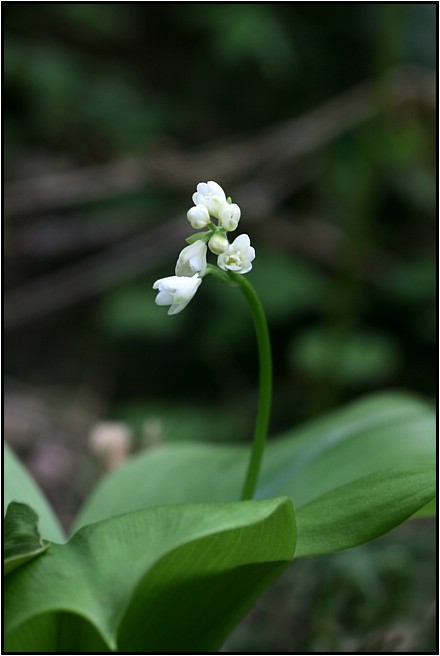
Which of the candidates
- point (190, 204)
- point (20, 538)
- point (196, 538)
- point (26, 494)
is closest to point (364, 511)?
point (196, 538)

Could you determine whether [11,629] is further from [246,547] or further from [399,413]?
[399,413]

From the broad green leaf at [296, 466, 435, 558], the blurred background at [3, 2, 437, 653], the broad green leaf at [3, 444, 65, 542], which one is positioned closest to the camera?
the broad green leaf at [296, 466, 435, 558]

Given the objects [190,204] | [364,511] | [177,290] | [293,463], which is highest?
[190,204]

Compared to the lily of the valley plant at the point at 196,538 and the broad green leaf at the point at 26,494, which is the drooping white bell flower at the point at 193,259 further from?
the broad green leaf at the point at 26,494

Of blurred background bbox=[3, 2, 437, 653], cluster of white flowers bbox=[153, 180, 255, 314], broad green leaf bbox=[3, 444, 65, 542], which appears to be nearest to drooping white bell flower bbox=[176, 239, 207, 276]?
cluster of white flowers bbox=[153, 180, 255, 314]

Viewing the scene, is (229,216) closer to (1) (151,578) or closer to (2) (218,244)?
(2) (218,244)

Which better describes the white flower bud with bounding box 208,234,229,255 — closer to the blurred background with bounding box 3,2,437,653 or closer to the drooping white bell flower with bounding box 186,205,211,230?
the drooping white bell flower with bounding box 186,205,211,230
